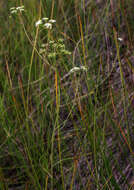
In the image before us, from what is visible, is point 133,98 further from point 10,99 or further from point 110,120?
point 10,99

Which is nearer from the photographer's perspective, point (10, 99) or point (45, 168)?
point (45, 168)

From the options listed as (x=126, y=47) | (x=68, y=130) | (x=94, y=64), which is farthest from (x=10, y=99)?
(x=126, y=47)

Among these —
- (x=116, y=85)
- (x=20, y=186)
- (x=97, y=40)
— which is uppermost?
(x=97, y=40)

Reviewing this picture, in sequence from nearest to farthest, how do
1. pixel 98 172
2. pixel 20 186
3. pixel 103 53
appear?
pixel 98 172 → pixel 20 186 → pixel 103 53

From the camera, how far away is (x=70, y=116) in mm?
1185

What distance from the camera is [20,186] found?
45.8 inches

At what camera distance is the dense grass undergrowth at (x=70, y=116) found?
0.99 m

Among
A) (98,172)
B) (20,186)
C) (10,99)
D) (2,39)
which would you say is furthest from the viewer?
(2,39)

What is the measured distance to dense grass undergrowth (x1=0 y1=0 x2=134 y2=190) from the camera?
39.1 inches

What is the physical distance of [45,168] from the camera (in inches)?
40.6

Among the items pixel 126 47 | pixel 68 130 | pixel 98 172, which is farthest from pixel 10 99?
pixel 126 47

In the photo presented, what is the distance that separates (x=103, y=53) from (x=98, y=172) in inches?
27.1

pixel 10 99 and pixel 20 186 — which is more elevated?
pixel 10 99

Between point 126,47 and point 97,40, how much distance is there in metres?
0.17
